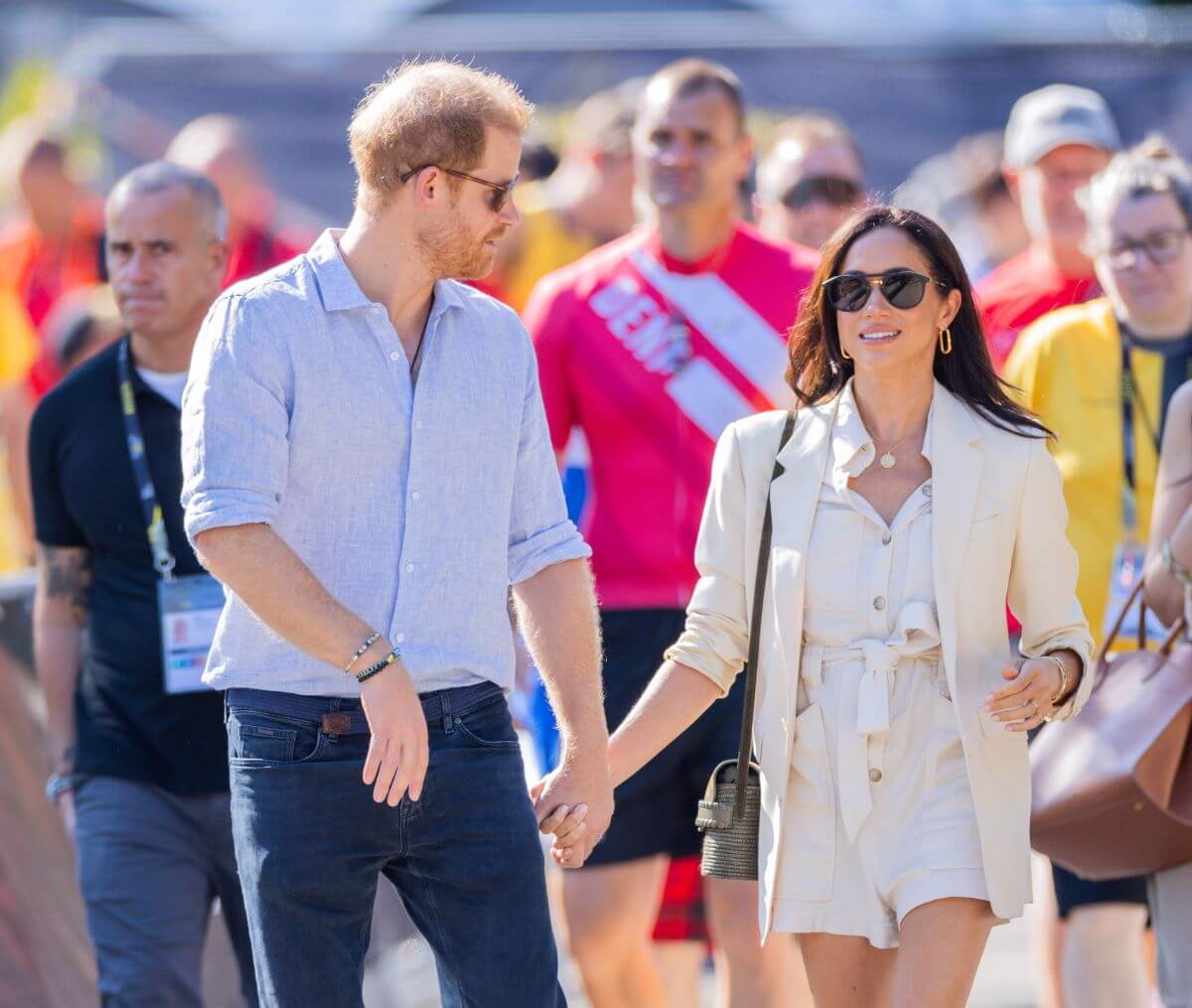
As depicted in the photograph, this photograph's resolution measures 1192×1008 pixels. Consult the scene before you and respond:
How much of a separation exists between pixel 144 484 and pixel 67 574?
0.36 meters

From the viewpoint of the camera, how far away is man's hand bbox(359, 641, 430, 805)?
146 inches

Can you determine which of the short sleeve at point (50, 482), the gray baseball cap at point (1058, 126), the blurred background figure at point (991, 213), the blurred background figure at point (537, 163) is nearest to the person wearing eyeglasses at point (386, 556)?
A: the short sleeve at point (50, 482)

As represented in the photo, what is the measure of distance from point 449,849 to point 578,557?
620mm

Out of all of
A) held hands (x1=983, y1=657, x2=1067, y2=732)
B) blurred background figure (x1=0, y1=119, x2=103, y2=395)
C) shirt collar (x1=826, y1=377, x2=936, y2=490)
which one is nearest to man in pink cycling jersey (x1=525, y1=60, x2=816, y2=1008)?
shirt collar (x1=826, y1=377, x2=936, y2=490)

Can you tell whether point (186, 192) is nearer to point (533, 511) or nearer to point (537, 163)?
point (533, 511)

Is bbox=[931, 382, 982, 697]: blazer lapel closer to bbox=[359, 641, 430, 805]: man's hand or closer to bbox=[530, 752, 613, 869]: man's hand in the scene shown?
bbox=[530, 752, 613, 869]: man's hand

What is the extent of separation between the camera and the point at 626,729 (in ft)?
14.7

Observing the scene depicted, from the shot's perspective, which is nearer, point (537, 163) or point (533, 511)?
point (533, 511)

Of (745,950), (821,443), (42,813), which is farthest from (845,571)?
(42,813)

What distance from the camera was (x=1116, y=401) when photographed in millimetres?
5957

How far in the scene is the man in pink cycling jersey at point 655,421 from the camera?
602 cm

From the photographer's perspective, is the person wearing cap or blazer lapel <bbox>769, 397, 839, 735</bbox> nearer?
blazer lapel <bbox>769, 397, 839, 735</bbox>

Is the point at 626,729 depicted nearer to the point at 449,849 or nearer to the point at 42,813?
the point at 449,849

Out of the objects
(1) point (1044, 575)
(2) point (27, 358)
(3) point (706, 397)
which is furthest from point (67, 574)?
(2) point (27, 358)
